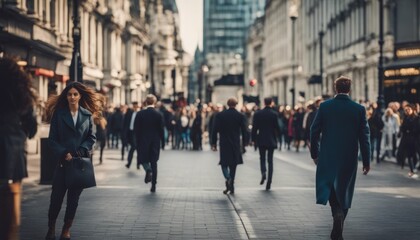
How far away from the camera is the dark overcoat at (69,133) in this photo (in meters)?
9.73

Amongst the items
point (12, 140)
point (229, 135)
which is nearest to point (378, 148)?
point (229, 135)

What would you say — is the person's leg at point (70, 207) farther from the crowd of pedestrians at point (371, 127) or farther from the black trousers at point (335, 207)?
the crowd of pedestrians at point (371, 127)

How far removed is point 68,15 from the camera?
144 ft

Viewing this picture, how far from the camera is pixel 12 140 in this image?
24.1 feet

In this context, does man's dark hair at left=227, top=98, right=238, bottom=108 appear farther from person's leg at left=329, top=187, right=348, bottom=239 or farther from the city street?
person's leg at left=329, top=187, right=348, bottom=239

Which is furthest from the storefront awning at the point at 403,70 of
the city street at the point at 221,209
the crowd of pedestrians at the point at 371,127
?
the city street at the point at 221,209

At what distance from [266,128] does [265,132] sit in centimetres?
9

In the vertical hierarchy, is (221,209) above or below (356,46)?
below

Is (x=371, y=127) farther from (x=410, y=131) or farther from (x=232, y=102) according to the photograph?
(x=232, y=102)

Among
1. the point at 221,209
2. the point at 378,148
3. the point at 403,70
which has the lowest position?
the point at 221,209

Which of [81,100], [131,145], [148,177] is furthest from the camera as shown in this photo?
[131,145]

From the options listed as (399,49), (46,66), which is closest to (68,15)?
(46,66)

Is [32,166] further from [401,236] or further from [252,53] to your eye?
[252,53]

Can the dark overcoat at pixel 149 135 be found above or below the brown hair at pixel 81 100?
below
